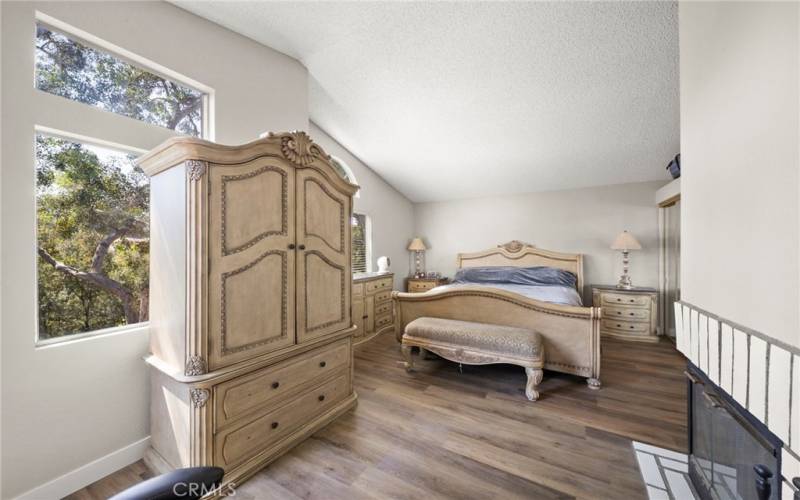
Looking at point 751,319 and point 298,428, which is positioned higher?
point 751,319

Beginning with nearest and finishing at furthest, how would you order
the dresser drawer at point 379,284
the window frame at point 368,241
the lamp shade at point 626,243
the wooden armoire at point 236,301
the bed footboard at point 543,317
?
1. the wooden armoire at point 236,301
2. the bed footboard at point 543,317
3. the lamp shade at point 626,243
4. the dresser drawer at point 379,284
5. the window frame at point 368,241

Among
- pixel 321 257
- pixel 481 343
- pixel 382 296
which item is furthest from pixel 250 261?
pixel 382 296

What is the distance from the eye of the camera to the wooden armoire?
146 cm

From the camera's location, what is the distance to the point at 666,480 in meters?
1.54

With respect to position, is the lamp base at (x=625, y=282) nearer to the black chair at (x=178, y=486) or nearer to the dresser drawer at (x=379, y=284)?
the dresser drawer at (x=379, y=284)

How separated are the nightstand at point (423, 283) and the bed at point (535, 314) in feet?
5.11

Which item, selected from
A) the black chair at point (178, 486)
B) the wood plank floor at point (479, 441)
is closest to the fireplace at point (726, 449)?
the wood plank floor at point (479, 441)

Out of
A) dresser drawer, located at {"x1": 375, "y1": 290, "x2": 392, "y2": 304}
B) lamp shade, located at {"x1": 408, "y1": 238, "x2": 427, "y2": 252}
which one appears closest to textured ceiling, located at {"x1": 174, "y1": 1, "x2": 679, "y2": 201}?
lamp shade, located at {"x1": 408, "y1": 238, "x2": 427, "y2": 252}

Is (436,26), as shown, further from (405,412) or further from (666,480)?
(666,480)

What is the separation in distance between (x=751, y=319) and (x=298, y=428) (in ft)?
7.37

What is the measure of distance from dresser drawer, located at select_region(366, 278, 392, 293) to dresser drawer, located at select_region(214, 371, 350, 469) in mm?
1815

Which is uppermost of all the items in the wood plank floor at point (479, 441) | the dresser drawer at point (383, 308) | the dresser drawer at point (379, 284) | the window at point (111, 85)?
the window at point (111, 85)

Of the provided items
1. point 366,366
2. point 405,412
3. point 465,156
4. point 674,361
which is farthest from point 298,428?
point 674,361

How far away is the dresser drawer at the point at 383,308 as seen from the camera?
13.7ft
